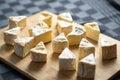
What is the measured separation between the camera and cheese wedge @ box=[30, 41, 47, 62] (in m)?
1.05

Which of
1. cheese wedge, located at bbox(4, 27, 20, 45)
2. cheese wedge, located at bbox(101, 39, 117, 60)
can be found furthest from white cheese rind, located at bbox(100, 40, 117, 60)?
cheese wedge, located at bbox(4, 27, 20, 45)

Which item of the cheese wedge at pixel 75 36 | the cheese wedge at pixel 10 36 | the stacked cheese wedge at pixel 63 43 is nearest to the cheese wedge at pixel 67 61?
the stacked cheese wedge at pixel 63 43

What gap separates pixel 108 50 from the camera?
3.52 ft

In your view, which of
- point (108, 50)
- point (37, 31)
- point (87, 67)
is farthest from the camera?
point (37, 31)

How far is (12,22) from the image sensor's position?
49.7 inches

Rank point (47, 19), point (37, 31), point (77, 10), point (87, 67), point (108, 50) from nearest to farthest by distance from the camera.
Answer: point (87, 67) < point (108, 50) < point (37, 31) < point (47, 19) < point (77, 10)

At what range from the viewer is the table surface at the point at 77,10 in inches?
54.0

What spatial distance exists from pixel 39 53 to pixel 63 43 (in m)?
0.11

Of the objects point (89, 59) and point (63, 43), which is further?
point (63, 43)

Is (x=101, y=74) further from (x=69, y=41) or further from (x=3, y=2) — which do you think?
(x=3, y=2)

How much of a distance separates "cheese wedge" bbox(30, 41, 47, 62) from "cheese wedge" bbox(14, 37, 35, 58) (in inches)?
1.8

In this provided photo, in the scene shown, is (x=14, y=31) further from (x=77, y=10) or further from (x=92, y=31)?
(x=77, y=10)

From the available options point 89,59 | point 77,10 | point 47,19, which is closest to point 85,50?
point 89,59

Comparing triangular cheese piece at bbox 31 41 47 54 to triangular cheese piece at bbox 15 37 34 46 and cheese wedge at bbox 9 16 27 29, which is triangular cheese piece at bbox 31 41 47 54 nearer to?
triangular cheese piece at bbox 15 37 34 46
